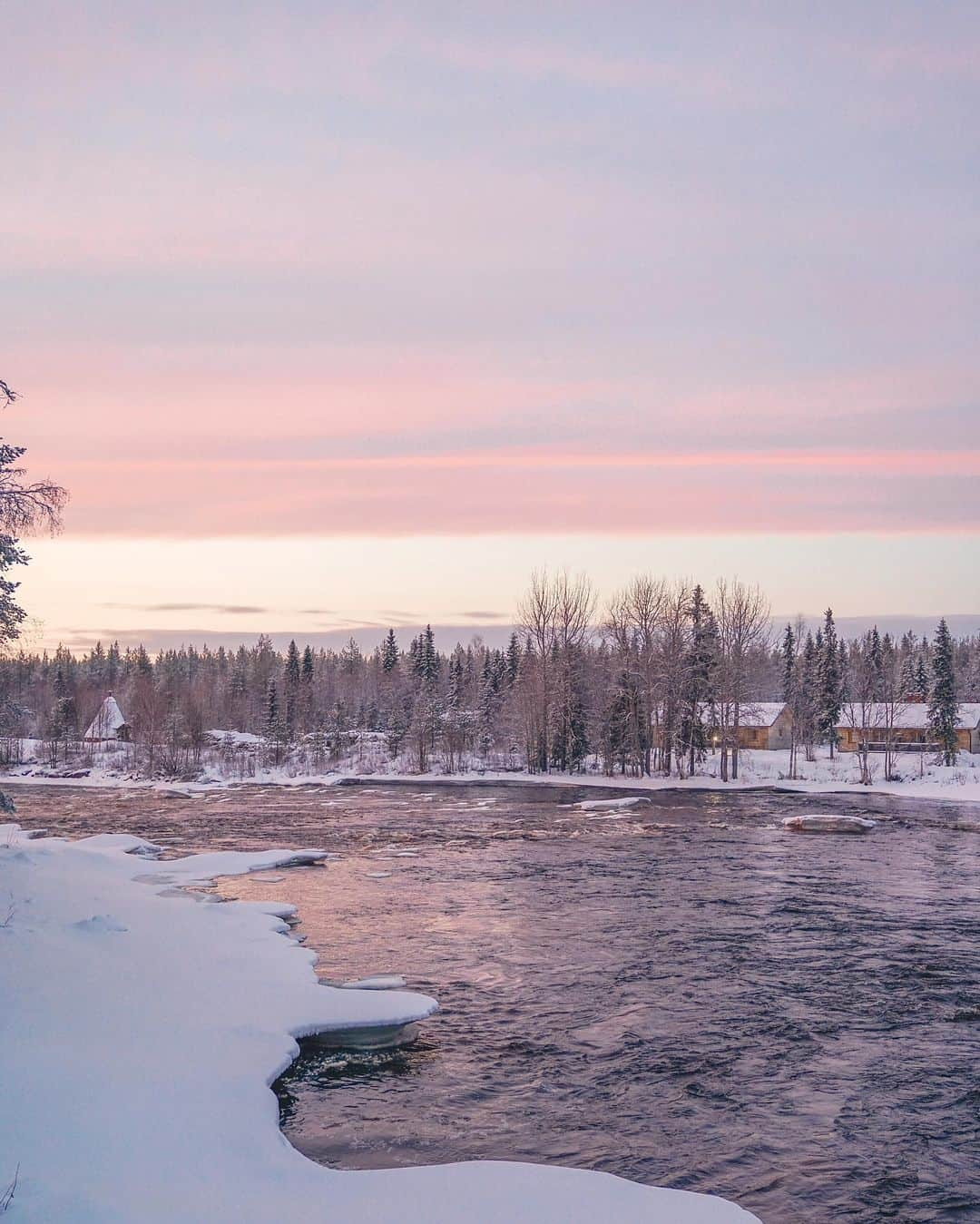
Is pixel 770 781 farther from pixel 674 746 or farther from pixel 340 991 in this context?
pixel 340 991

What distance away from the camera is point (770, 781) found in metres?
58.1

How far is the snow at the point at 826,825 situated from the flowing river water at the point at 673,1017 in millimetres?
4107

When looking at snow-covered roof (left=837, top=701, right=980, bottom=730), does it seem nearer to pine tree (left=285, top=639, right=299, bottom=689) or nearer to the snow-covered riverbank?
the snow-covered riverbank

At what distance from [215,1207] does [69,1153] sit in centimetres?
125

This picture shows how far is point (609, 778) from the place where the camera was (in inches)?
2462

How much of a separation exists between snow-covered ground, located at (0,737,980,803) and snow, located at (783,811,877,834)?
51.1 feet

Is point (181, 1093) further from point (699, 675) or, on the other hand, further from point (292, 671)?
point (292, 671)

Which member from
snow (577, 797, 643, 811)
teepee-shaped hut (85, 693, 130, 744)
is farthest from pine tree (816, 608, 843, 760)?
teepee-shaped hut (85, 693, 130, 744)

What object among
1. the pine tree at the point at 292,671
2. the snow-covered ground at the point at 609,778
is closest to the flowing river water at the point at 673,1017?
the snow-covered ground at the point at 609,778

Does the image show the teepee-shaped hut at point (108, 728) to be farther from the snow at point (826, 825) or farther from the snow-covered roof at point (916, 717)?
the snow at point (826, 825)

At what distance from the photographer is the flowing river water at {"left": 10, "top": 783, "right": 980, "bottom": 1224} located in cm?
923

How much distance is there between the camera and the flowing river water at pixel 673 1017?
9.23 m

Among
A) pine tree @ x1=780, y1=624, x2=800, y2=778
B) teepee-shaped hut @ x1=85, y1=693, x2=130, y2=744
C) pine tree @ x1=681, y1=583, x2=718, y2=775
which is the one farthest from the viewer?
teepee-shaped hut @ x1=85, y1=693, x2=130, y2=744


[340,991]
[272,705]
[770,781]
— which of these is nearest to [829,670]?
[770,781]
